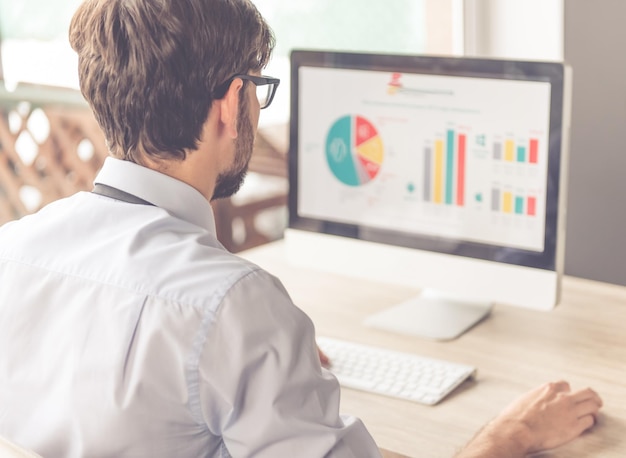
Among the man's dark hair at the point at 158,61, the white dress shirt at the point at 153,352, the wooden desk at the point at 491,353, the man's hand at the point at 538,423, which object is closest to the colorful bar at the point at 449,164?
the wooden desk at the point at 491,353

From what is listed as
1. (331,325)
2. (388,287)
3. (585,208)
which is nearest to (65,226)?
(331,325)

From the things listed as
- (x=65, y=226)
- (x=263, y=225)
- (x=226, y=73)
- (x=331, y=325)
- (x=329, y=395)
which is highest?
(x=226, y=73)

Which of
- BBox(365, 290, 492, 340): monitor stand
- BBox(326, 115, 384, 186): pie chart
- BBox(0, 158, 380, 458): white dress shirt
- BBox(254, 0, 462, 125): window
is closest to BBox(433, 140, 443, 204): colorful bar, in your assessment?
BBox(326, 115, 384, 186): pie chart

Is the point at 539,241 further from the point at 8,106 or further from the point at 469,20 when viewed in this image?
the point at 8,106

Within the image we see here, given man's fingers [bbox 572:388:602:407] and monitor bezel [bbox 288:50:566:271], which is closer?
man's fingers [bbox 572:388:602:407]

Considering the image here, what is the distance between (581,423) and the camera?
117cm

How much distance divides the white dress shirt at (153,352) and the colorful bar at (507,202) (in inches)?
22.9

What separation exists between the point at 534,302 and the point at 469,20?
2.27 ft

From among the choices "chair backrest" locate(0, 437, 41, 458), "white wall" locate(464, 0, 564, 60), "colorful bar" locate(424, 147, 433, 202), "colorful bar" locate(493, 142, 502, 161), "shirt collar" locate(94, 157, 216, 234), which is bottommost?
"chair backrest" locate(0, 437, 41, 458)

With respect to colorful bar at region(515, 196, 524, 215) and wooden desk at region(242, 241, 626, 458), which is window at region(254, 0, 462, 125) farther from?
colorful bar at region(515, 196, 524, 215)

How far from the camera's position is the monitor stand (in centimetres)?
150

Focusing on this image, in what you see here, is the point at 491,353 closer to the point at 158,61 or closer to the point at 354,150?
the point at 354,150

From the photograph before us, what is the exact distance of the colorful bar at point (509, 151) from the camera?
140 cm

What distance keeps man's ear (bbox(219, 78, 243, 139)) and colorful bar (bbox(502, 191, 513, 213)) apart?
55 cm
